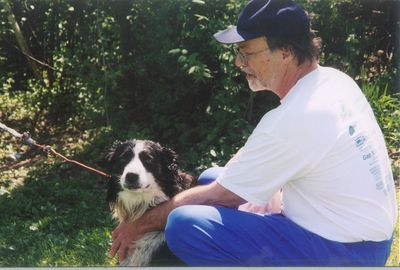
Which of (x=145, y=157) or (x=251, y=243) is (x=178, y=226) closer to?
(x=251, y=243)

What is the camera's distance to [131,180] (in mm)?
2961

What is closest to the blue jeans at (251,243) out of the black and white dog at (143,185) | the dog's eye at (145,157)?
the black and white dog at (143,185)

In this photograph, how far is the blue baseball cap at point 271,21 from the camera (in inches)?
A: 102

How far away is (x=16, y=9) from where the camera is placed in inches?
215

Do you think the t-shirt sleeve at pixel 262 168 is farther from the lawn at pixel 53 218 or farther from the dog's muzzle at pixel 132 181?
the lawn at pixel 53 218

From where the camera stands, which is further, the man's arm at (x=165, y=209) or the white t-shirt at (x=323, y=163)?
the man's arm at (x=165, y=209)

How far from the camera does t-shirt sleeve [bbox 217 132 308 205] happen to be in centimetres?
243

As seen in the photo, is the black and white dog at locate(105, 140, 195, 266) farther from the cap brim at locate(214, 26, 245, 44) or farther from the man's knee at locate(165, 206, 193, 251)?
the cap brim at locate(214, 26, 245, 44)

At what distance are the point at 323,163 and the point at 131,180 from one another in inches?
37.9

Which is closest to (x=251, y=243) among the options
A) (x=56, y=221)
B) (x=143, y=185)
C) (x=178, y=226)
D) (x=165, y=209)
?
(x=178, y=226)

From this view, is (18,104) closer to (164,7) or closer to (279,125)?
(164,7)

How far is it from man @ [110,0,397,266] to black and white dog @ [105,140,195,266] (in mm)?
317

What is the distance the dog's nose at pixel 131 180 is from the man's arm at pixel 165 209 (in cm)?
14

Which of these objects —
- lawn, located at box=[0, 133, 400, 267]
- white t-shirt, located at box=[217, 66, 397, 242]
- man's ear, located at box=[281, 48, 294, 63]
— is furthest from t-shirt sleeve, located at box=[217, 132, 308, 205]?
lawn, located at box=[0, 133, 400, 267]
